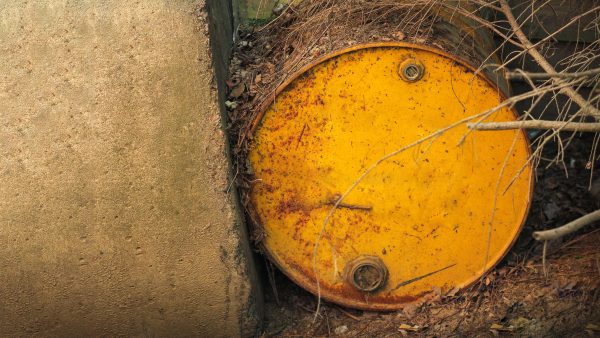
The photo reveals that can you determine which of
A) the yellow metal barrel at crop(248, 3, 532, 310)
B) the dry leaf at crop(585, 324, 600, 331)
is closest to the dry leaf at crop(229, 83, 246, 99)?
the yellow metal barrel at crop(248, 3, 532, 310)

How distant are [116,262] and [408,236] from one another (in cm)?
129

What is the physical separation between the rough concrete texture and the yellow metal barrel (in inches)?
12.0

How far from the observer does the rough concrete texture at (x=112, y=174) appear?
302cm

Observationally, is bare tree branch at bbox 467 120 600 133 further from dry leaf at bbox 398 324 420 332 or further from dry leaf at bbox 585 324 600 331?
dry leaf at bbox 398 324 420 332

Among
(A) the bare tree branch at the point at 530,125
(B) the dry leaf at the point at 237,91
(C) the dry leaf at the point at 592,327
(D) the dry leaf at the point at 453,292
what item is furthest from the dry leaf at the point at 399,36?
(C) the dry leaf at the point at 592,327

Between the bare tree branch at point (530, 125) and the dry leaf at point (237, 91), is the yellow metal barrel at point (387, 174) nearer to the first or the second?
the dry leaf at point (237, 91)

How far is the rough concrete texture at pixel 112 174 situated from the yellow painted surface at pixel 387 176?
278 mm

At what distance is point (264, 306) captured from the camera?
3566 mm

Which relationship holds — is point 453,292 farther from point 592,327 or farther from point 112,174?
point 112,174

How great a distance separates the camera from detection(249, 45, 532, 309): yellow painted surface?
3.21 meters

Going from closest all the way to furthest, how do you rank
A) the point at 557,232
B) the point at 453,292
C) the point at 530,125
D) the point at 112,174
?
the point at 557,232
the point at 530,125
the point at 112,174
the point at 453,292

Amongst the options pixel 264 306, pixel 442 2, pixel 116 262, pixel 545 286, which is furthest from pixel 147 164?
pixel 545 286

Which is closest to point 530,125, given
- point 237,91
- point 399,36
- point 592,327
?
point 399,36

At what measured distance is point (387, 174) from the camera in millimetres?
3299
